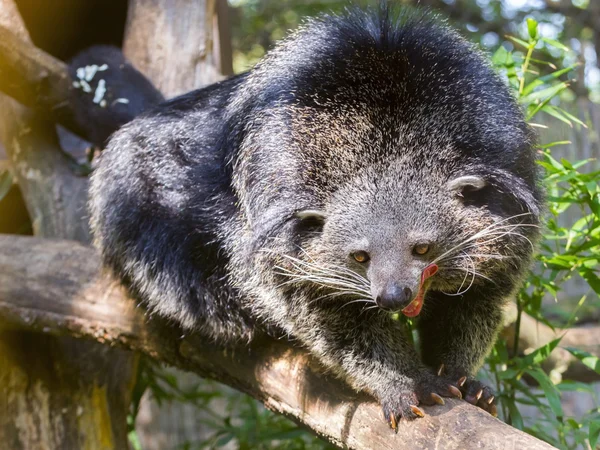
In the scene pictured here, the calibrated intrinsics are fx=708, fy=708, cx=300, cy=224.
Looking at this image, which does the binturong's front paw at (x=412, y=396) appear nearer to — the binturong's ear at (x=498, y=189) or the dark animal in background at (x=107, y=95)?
the binturong's ear at (x=498, y=189)

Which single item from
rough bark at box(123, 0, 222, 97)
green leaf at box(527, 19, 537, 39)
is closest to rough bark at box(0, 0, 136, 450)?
rough bark at box(123, 0, 222, 97)

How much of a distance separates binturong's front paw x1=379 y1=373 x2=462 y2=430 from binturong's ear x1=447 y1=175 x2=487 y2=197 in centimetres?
58

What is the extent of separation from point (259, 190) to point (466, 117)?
27.3 inches

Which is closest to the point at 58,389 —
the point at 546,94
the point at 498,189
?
the point at 498,189

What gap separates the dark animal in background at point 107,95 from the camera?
3631 mm

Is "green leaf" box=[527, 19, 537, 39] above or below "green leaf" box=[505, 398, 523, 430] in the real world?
above

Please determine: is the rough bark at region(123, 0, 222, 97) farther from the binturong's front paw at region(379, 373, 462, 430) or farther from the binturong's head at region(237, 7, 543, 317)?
the binturong's front paw at region(379, 373, 462, 430)

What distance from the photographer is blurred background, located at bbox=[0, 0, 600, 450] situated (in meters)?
3.79

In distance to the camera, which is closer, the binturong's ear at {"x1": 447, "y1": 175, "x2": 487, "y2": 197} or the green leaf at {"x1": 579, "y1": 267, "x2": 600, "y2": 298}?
the binturong's ear at {"x1": 447, "y1": 175, "x2": 487, "y2": 197}

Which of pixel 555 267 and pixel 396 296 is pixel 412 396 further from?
pixel 555 267

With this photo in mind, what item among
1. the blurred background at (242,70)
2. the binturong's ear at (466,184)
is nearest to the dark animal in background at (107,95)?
the blurred background at (242,70)

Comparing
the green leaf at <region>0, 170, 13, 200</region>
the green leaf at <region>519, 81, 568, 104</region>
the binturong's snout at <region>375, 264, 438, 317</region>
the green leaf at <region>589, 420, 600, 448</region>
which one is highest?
the green leaf at <region>519, 81, 568, 104</region>

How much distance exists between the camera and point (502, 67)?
297 cm

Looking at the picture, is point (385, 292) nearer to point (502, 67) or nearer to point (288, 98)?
point (288, 98)
